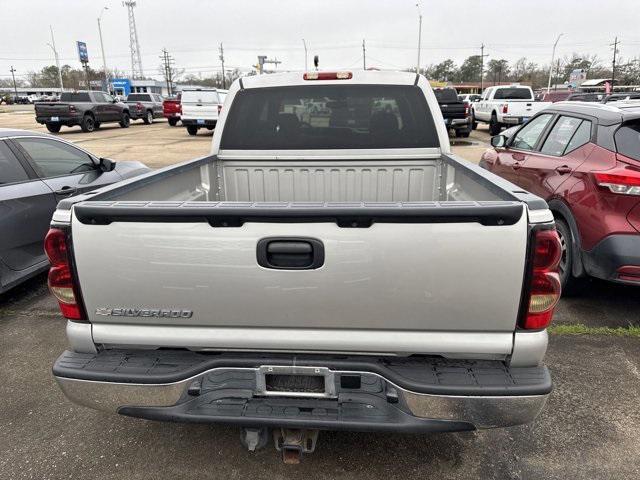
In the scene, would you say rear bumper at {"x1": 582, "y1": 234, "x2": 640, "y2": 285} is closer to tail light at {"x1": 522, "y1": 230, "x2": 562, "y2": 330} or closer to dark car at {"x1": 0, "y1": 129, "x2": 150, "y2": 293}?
tail light at {"x1": 522, "y1": 230, "x2": 562, "y2": 330}

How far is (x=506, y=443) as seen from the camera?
2725mm

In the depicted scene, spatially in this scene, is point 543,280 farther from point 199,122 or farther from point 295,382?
point 199,122

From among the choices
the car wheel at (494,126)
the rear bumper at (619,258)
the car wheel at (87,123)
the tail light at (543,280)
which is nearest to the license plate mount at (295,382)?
the tail light at (543,280)

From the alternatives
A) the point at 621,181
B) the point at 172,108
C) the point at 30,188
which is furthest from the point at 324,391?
the point at 172,108

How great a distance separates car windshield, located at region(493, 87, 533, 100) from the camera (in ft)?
68.7

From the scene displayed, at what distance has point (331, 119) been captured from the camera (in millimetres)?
3926

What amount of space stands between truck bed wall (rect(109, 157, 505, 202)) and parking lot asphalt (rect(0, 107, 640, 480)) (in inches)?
63.8

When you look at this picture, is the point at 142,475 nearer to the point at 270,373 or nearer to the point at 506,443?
the point at 270,373

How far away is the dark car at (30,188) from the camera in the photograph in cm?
444

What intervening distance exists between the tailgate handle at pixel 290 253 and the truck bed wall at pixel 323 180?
179cm

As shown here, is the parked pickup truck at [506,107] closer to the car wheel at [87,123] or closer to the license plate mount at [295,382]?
the license plate mount at [295,382]

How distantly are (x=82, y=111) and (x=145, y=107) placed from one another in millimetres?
8104

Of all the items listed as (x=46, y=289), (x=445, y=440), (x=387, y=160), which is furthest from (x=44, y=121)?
(x=445, y=440)

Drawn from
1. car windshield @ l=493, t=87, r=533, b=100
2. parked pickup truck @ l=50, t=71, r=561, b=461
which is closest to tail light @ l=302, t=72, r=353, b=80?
parked pickup truck @ l=50, t=71, r=561, b=461
